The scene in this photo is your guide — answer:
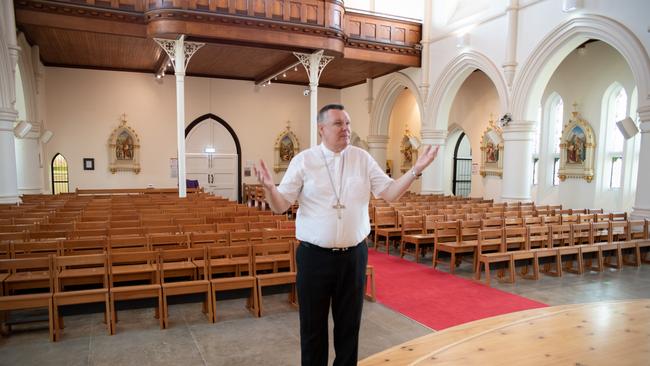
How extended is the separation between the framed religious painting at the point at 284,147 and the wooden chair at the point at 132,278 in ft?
44.8

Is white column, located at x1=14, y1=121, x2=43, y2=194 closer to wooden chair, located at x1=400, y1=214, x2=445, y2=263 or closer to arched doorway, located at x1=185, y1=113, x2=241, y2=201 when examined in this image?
arched doorway, located at x1=185, y1=113, x2=241, y2=201

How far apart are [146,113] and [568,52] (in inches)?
550

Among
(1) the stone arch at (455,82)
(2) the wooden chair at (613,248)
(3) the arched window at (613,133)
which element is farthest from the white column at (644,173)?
(3) the arched window at (613,133)

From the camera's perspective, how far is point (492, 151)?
15.3 metres

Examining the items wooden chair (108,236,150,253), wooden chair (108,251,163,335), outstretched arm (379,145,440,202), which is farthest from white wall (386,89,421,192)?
outstretched arm (379,145,440,202)

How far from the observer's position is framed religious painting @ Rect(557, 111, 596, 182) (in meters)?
12.5

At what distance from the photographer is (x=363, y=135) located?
1861 centimetres

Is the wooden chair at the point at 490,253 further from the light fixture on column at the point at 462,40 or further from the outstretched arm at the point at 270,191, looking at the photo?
the light fixture on column at the point at 462,40

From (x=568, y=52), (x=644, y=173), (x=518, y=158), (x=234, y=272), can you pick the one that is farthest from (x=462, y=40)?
(x=234, y=272)

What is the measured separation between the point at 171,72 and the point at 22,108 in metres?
5.09

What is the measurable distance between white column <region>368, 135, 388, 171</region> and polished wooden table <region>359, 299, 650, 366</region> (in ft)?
50.1

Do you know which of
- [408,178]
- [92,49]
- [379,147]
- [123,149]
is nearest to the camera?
[408,178]

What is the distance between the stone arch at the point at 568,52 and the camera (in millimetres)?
8475

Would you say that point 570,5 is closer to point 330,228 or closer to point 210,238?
point 210,238
